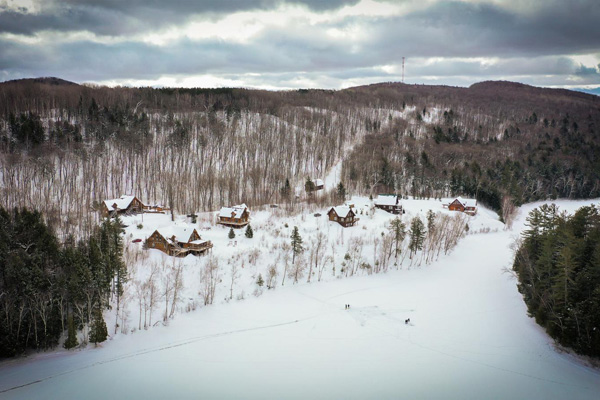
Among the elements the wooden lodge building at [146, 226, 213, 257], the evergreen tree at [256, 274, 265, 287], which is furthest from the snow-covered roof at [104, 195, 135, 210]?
the evergreen tree at [256, 274, 265, 287]

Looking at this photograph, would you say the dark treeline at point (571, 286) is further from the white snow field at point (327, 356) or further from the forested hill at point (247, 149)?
the forested hill at point (247, 149)

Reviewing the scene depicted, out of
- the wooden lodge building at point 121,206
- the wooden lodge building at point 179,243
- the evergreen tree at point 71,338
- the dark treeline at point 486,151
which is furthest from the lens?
the dark treeline at point 486,151

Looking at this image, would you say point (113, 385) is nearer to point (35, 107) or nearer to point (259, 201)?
point (259, 201)

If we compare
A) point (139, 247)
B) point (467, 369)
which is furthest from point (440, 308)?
point (139, 247)

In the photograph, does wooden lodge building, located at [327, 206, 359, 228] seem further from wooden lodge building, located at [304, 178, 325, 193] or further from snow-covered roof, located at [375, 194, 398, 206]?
wooden lodge building, located at [304, 178, 325, 193]

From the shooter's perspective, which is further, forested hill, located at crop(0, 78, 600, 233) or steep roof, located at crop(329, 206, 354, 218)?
forested hill, located at crop(0, 78, 600, 233)

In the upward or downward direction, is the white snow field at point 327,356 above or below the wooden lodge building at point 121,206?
below

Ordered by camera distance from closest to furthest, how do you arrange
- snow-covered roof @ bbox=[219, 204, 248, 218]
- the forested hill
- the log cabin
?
snow-covered roof @ bbox=[219, 204, 248, 218] < the forested hill < the log cabin

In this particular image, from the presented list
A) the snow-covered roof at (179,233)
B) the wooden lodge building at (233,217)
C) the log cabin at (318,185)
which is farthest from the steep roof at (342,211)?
the log cabin at (318,185)
